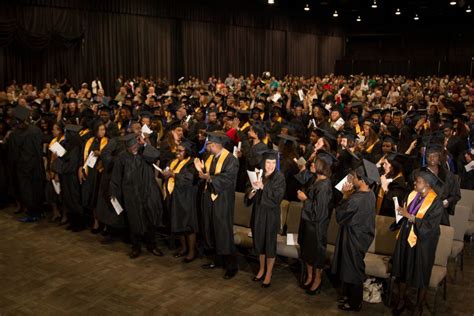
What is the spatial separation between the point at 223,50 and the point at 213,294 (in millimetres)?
24776

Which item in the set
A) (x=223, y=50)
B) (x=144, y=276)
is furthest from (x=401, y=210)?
(x=223, y=50)

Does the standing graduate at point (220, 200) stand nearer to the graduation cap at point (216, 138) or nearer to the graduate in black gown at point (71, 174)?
the graduation cap at point (216, 138)

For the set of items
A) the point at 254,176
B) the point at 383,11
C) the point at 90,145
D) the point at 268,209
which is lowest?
the point at 268,209

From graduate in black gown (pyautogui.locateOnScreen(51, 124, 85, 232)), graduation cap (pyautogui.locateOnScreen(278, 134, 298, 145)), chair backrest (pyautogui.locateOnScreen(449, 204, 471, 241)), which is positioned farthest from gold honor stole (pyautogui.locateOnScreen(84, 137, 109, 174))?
chair backrest (pyautogui.locateOnScreen(449, 204, 471, 241))

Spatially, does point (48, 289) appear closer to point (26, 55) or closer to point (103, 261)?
point (103, 261)

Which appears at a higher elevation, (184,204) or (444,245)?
(184,204)

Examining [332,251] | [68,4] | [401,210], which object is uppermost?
[68,4]

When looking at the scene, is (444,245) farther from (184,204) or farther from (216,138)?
(184,204)

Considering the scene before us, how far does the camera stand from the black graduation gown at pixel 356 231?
17.4 feet

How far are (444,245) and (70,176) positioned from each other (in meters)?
5.72

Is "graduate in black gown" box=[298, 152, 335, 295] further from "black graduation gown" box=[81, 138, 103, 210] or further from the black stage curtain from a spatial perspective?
the black stage curtain

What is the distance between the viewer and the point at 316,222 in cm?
566

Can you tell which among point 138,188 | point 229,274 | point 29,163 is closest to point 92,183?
point 138,188

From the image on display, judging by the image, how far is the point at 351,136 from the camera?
7691 millimetres
